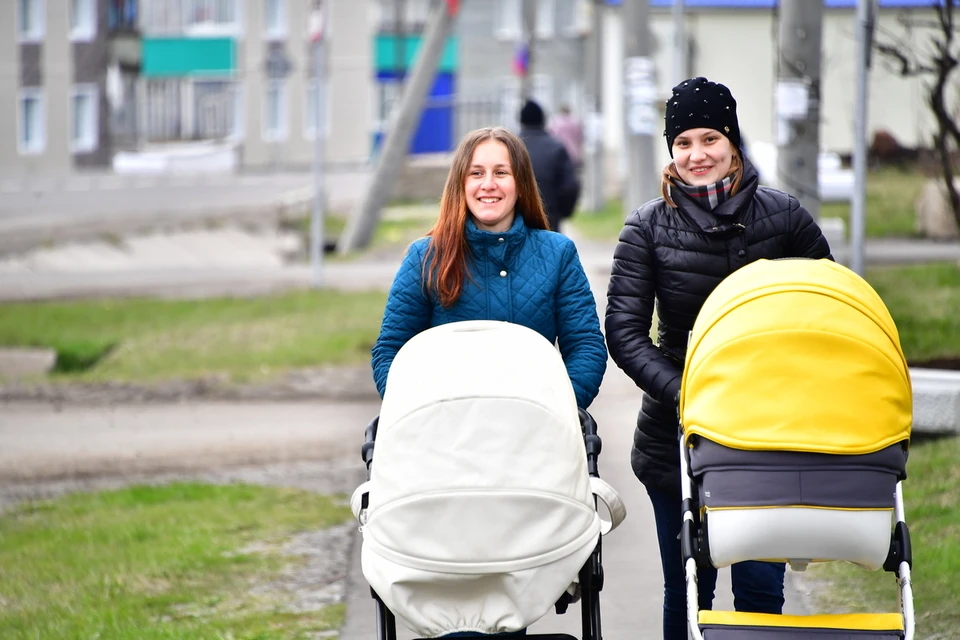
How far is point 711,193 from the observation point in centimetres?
402

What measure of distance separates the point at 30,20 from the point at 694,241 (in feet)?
144

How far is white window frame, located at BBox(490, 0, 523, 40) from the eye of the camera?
183 ft

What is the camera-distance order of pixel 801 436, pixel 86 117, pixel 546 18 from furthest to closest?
pixel 546 18 < pixel 86 117 < pixel 801 436

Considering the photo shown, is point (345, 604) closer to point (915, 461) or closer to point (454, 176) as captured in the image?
point (454, 176)

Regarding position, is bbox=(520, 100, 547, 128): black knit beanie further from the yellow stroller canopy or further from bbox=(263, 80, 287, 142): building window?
bbox=(263, 80, 287, 142): building window

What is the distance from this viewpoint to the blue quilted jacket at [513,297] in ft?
13.7

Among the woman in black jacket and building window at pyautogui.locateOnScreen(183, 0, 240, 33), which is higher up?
building window at pyautogui.locateOnScreen(183, 0, 240, 33)

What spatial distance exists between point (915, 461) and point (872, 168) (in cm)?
1922

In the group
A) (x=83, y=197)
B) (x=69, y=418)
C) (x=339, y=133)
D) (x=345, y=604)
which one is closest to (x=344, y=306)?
(x=69, y=418)

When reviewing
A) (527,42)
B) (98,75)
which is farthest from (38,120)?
(527,42)

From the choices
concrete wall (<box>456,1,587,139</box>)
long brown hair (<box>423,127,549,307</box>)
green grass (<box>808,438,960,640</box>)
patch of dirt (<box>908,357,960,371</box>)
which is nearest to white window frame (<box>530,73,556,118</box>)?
concrete wall (<box>456,1,587,139</box>)

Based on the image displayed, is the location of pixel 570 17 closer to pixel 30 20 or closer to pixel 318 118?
pixel 30 20

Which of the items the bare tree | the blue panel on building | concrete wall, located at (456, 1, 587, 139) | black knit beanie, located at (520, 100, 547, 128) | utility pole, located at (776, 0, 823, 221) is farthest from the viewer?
concrete wall, located at (456, 1, 587, 139)

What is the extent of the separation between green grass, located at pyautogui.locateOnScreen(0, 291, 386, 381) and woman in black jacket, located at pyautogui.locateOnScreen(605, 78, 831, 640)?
786cm
